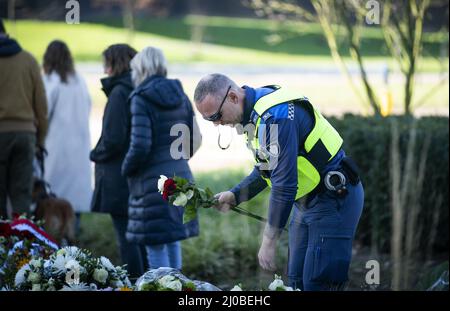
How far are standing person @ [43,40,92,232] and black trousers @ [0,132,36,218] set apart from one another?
120 centimetres

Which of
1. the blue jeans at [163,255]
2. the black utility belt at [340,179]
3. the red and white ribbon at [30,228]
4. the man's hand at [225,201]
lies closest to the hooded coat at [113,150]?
the blue jeans at [163,255]

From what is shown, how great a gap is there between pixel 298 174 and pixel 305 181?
0.17 feet

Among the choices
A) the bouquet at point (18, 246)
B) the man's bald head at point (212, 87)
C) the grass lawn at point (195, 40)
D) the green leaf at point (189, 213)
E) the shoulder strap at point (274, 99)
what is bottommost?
the bouquet at point (18, 246)

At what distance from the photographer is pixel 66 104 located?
898 cm

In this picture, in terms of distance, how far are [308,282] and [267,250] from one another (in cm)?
39

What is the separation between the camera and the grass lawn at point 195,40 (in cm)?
3228

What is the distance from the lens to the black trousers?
759 cm

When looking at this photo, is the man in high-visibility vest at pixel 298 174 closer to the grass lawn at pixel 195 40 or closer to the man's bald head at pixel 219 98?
the man's bald head at pixel 219 98

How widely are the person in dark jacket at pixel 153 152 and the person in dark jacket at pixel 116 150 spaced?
27 cm

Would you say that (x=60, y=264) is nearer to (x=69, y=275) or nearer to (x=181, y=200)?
(x=69, y=275)

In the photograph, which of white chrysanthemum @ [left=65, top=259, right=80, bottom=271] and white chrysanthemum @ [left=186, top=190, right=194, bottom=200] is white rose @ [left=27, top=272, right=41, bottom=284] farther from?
white chrysanthemum @ [left=186, top=190, right=194, bottom=200]

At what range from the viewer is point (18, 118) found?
7633mm

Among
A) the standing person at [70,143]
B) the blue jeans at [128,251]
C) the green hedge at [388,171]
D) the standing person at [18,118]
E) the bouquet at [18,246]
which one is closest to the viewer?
the bouquet at [18,246]

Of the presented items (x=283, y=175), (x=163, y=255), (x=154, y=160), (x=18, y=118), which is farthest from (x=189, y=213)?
(x=18, y=118)
